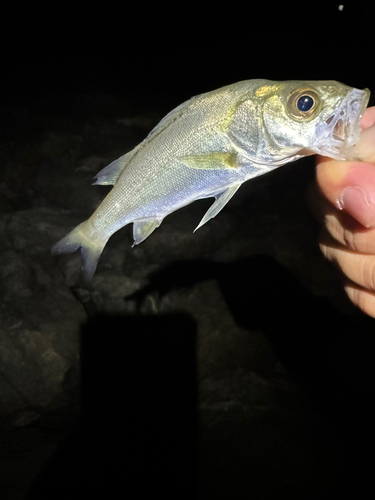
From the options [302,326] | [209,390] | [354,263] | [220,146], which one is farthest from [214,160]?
[302,326]

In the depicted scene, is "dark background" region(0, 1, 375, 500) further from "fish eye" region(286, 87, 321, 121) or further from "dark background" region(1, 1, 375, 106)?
"fish eye" region(286, 87, 321, 121)

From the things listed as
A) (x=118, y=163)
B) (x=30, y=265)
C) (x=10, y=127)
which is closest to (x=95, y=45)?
(x=10, y=127)

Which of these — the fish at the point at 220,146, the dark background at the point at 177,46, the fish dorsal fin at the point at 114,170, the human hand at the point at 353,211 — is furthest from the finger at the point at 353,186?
the dark background at the point at 177,46

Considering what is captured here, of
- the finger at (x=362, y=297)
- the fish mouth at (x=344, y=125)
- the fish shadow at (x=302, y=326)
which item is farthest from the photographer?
the fish shadow at (x=302, y=326)

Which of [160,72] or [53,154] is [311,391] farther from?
[160,72]

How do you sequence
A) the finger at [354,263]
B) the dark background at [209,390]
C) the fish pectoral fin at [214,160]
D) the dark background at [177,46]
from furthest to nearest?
1. the dark background at [177,46]
2. the dark background at [209,390]
3. the finger at [354,263]
4. the fish pectoral fin at [214,160]

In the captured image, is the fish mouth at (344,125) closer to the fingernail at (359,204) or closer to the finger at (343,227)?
the fingernail at (359,204)

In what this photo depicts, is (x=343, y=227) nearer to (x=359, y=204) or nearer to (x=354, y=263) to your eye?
(x=354, y=263)
